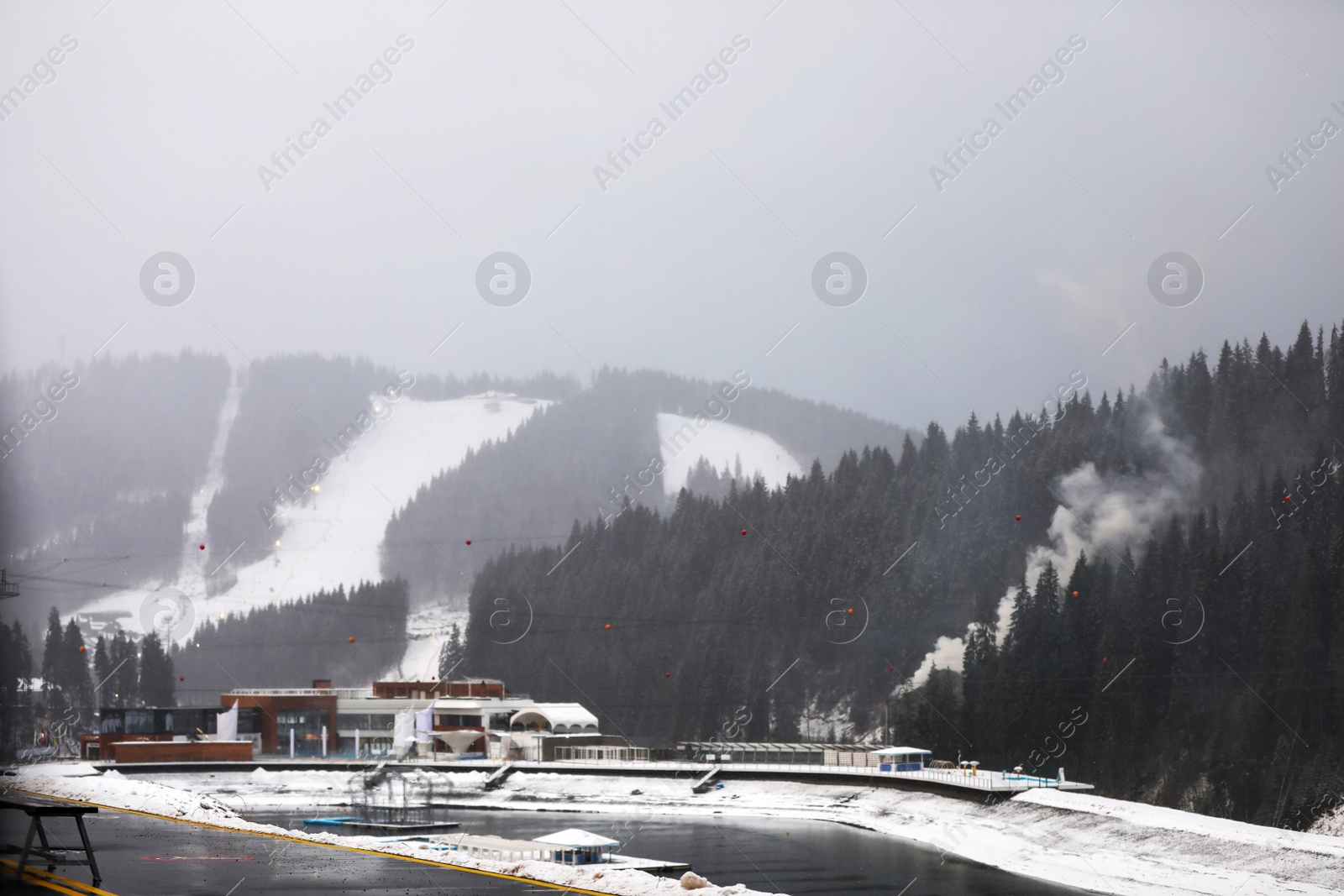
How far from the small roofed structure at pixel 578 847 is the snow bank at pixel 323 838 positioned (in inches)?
192

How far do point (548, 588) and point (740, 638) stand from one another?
3924 centimetres

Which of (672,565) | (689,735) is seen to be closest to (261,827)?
(689,735)

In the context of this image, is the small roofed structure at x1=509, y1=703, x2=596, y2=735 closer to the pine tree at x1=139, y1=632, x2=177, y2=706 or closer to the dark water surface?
the dark water surface

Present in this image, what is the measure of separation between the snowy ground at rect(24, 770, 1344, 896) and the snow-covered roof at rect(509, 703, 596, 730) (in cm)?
1677

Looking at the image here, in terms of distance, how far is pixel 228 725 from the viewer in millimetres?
116375

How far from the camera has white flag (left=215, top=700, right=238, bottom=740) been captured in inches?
4562

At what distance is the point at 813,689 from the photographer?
15512cm

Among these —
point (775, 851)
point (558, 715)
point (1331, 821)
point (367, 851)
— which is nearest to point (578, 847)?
point (367, 851)

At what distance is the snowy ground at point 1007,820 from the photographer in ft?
158

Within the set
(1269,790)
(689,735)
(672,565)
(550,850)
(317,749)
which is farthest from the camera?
(672,565)

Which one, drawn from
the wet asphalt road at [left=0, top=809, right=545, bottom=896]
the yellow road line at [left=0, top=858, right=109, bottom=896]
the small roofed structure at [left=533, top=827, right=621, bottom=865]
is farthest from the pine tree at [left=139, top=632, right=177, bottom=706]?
the yellow road line at [left=0, top=858, right=109, bottom=896]

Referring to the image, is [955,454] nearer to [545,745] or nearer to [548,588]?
[548,588]

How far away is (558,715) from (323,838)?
278 feet

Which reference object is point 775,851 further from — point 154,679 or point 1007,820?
point 154,679
